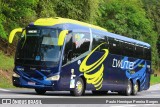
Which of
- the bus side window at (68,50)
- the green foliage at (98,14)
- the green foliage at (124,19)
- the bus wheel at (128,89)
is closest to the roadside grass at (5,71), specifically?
the green foliage at (98,14)

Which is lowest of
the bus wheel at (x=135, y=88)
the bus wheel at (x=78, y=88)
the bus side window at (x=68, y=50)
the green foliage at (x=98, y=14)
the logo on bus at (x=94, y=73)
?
the bus wheel at (x=135, y=88)

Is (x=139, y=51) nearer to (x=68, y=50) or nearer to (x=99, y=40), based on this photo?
(x=99, y=40)

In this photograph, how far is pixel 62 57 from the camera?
19.9m

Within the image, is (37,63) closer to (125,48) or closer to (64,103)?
(64,103)

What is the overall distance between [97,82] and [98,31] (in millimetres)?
2643

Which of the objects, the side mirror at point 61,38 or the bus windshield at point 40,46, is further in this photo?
the bus windshield at point 40,46

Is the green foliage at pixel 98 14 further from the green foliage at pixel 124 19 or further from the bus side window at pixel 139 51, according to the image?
the bus side window at pixel 139 51

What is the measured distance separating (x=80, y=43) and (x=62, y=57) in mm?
1616

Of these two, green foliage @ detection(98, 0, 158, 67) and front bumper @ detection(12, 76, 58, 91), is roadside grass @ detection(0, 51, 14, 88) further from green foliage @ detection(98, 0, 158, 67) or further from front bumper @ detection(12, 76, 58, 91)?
green foliage @ detection(98, 0, 158, 67)

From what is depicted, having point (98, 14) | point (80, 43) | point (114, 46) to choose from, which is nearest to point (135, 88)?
point (114, 46)

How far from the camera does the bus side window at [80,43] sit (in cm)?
2078

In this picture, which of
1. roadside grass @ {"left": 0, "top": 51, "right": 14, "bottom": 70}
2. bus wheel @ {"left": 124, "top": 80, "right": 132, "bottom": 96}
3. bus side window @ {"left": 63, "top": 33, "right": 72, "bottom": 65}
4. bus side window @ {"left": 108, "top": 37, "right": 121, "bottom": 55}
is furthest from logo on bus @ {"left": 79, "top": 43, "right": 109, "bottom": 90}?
roadside grass @ {"left": 0, "top": 51, "right": 14, "bottom": 70}

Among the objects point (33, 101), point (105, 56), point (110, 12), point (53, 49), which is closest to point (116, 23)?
point (110, 12)

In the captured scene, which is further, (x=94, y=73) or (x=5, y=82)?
(x=5, y=82)
